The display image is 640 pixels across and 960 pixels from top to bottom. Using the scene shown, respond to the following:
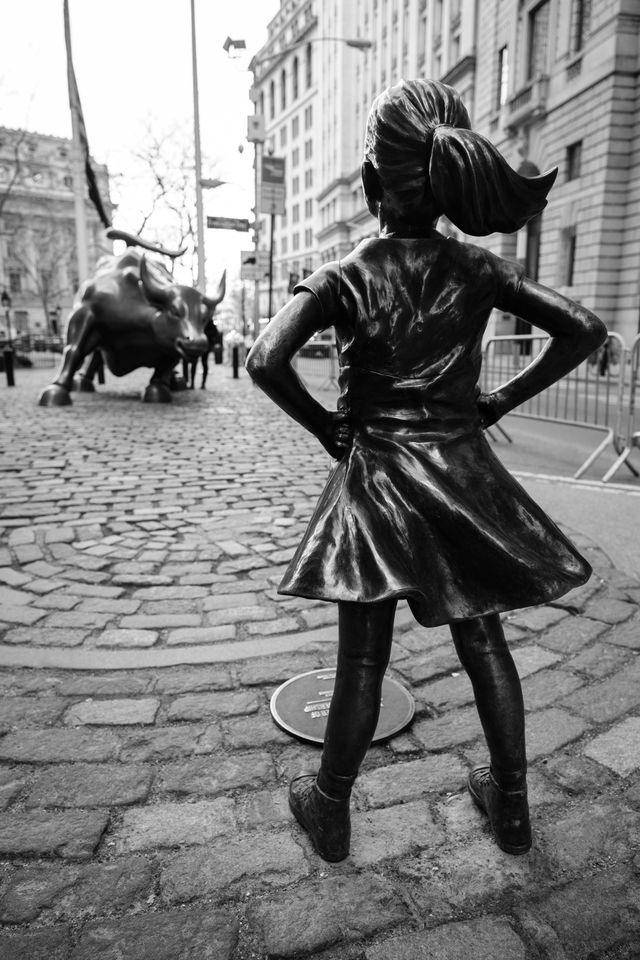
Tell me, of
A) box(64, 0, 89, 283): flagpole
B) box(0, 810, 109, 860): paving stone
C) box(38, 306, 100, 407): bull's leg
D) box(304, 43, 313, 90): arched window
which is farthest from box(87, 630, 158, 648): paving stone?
box(304, 43, 313, 90): arched window

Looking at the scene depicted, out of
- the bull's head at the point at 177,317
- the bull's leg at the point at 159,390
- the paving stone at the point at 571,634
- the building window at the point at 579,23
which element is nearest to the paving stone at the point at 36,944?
the paving stone at the point at 571,634

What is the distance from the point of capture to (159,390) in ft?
42.5

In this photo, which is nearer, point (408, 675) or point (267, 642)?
point (408, 675)

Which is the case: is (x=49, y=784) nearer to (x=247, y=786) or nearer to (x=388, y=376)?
(x=247, y=786)

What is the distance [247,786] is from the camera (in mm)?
2086

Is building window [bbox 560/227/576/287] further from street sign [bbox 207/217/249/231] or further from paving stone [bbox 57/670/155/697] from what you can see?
paving stone [bbox 57/670/155/697]

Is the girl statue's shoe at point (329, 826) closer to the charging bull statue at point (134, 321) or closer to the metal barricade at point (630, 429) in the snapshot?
the metal barricade at point (630, 429)

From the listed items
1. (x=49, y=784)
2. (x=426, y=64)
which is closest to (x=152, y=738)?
(x=49, y=784)

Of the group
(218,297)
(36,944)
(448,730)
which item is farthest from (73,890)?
(218,297)

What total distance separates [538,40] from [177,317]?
20420 mm

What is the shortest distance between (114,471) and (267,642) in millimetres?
4095

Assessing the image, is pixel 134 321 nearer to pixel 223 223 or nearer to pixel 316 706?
pixel 223 223

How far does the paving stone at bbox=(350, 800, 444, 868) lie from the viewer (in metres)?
1.80

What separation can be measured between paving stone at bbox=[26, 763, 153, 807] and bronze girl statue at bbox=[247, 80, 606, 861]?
23.2 inches
